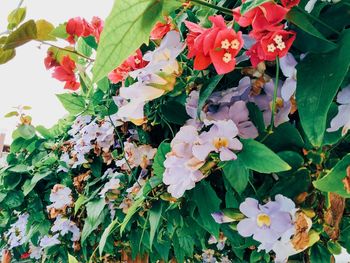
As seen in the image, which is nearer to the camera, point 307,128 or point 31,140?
point 307,128

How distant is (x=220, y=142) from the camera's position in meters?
0.38

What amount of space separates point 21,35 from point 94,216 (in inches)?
18.0

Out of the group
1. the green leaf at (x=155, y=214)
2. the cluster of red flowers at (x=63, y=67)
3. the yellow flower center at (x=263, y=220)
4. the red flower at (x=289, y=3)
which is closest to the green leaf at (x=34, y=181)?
the cluster of red flowers at (x=63, y=67)

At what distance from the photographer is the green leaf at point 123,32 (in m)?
0.27

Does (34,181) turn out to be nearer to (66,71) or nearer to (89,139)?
(89,139)

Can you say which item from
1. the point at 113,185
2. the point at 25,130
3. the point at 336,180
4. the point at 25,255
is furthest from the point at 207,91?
the point at 25,255

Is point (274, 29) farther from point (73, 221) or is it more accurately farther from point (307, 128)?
point (73, 221)

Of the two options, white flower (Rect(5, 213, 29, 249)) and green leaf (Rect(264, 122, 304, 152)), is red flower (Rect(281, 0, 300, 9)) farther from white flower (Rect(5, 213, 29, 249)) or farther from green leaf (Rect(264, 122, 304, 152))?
white flower (Rect(5, 213, 29, 249))

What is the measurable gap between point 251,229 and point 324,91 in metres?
0.16

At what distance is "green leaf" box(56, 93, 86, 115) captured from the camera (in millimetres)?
839

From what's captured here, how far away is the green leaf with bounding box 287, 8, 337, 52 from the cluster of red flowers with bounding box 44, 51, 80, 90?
0.40m

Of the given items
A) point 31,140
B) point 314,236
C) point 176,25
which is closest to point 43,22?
point 176,25

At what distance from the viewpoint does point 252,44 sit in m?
0.36

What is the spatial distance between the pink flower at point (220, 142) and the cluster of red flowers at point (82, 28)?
31cm
